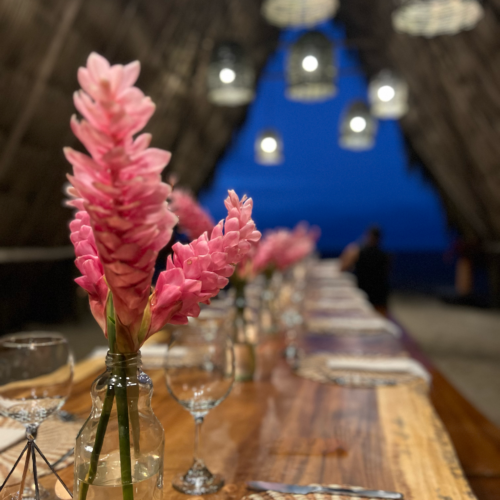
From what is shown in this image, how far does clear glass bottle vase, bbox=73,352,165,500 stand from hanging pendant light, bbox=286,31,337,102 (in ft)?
8.05

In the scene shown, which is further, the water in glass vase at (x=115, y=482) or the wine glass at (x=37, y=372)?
→ the wine glass at (x=37, y=372)

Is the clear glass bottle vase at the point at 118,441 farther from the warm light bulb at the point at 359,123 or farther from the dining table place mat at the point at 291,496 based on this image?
the warm light bulb at the point at 359,123

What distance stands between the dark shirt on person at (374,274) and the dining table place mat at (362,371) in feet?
10.6

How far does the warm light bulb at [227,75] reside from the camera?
2.90 metres

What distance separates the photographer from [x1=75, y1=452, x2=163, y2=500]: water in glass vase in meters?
0.60

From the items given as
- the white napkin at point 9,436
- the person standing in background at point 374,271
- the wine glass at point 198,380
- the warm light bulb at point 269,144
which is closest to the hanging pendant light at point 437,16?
the wine glass at point 198,380

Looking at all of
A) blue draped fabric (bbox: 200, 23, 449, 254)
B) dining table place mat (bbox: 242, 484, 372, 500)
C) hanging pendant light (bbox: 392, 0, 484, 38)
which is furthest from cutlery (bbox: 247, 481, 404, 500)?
blue draped fabric (bbox: 200, 23, 449, 254)

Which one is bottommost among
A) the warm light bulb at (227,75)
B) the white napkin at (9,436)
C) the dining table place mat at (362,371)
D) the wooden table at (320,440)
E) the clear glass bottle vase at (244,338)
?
the wooden table at (320,440)

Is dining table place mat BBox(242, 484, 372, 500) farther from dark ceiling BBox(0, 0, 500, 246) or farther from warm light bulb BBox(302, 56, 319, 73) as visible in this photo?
dark ceiling BBox(0, 0, 500, 246)

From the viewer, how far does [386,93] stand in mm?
3844

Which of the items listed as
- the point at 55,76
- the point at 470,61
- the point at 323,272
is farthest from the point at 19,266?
the point at 470,61

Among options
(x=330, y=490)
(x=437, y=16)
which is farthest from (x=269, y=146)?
(x=330, y=490)

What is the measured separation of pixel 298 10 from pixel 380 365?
167 cm

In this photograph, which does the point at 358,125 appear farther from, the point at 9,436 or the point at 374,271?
the point at 9,436
